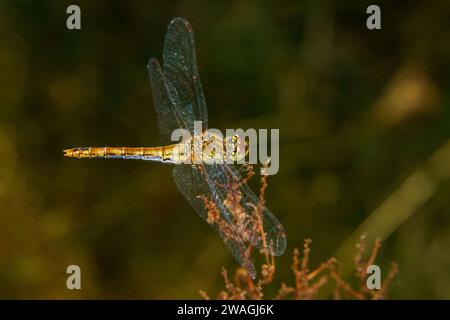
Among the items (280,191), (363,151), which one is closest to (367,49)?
(363,151)

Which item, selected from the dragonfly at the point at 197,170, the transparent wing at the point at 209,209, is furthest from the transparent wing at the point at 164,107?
the transparent wing at the point at 209,209

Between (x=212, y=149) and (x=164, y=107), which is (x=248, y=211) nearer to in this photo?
(x=212, y=149)

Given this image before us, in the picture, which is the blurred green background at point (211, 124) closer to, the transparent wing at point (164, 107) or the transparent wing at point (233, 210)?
the transparent wing at point (164, 107)

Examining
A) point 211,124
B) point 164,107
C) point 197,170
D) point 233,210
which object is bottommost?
point 233,210

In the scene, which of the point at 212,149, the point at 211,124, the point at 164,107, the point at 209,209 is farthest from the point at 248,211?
the point at 211,124

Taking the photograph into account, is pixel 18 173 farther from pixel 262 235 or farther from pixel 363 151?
pixel 262 235

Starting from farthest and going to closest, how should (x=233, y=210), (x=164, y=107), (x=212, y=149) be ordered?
1. (x=164, y=107)
2. (x=212, y=149)
3. (x=233, y=210)

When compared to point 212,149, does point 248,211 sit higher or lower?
lower
